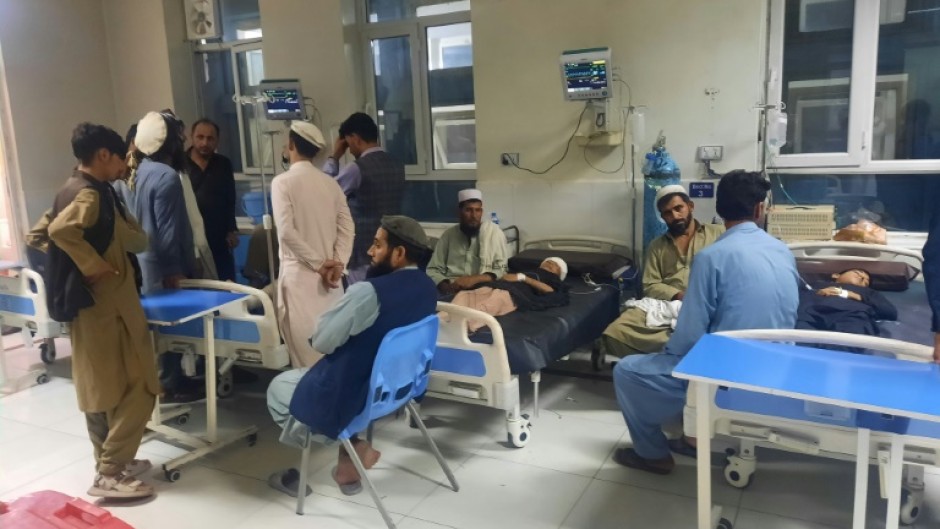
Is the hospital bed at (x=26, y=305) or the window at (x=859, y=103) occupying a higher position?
the window at (x=859, y=103)

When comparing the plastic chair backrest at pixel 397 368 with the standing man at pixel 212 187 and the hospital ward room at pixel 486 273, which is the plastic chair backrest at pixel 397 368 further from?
the standing man at pixel 212 187

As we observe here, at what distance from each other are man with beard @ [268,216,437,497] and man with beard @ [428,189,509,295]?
5.07ft

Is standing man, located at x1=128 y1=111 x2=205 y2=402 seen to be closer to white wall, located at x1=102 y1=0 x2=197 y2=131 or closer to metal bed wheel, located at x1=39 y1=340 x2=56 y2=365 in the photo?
metal bed wheel, located at x1=39 y1=340 x2=56 y2=365

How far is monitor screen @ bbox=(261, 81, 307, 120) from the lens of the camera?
5.29 metres

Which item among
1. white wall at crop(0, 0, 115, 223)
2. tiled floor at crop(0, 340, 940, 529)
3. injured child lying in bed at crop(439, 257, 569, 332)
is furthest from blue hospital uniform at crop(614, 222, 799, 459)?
white wall at crop(0, 0, 115, 223)

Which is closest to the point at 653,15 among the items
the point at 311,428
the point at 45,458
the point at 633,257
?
the point at 633,257

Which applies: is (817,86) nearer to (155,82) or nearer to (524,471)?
(524,471)

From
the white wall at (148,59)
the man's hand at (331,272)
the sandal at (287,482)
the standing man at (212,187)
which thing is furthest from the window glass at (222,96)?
the sandal at (287,482)

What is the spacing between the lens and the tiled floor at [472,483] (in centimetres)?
261

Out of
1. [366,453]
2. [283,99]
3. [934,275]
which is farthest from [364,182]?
[934,275]

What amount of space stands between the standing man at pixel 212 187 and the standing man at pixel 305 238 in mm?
1000

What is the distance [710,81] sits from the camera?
13.6 ft

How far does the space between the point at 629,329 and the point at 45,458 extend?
2.86m

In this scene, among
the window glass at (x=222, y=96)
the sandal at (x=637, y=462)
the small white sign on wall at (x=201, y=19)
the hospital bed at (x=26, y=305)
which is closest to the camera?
the sandal at (x=637, y=462)
